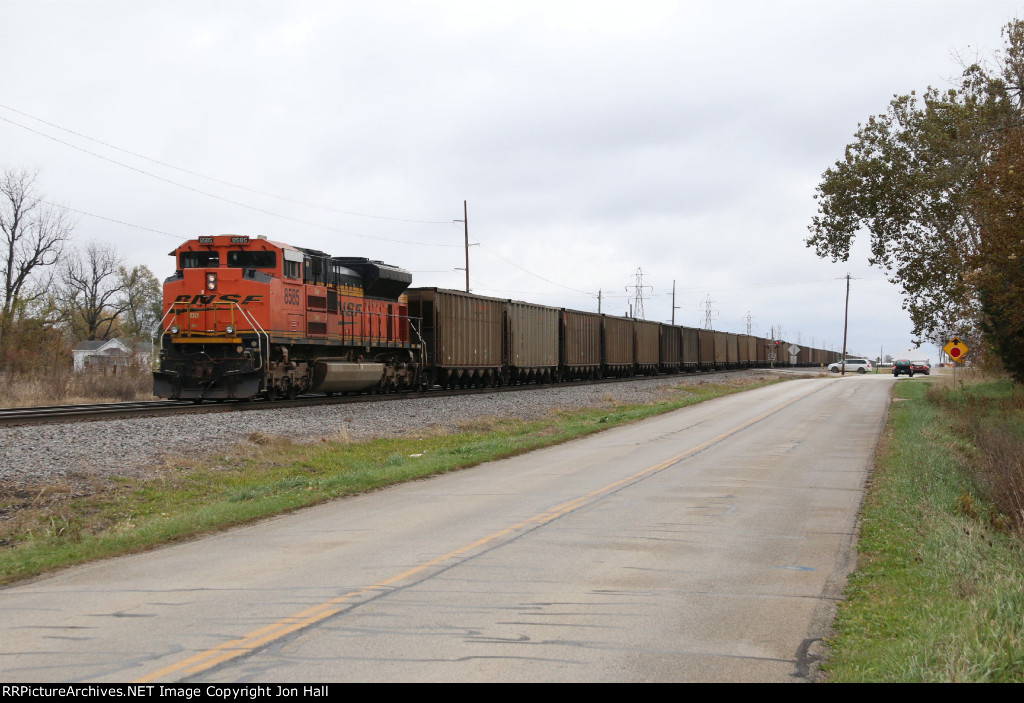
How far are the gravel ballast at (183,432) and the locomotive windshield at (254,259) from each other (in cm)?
427

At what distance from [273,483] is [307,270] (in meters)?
12.5

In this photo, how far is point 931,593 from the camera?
7168mm

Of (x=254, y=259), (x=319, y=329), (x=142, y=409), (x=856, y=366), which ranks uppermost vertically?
(x=254, y=259)

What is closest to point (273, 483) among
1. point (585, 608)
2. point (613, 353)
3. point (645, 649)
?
point (585, 608)

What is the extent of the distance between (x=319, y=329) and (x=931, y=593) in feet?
70.5

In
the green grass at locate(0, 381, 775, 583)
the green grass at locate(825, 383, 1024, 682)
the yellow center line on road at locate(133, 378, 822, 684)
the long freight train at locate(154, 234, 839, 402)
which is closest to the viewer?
Answer: the green grass at locate(825, 383, 1024, 682)

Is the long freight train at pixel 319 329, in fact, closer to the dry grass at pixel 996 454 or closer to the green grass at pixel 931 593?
the green grass at pixel 931 593

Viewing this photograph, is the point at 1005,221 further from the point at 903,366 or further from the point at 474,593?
the point at 903,366

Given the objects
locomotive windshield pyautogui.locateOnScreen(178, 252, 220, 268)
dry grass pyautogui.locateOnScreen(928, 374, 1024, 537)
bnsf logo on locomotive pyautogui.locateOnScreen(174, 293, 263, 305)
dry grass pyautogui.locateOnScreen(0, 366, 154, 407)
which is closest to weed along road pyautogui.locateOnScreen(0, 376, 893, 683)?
dry grass pyautogui.locateOnScreen(928, 374, 1024, 537)

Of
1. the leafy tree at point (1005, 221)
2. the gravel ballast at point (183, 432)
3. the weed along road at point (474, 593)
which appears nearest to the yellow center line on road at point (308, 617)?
the weed along road at point (474, 593)

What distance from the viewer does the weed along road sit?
5480 mm

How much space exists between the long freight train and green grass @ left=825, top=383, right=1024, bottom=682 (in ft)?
53.9

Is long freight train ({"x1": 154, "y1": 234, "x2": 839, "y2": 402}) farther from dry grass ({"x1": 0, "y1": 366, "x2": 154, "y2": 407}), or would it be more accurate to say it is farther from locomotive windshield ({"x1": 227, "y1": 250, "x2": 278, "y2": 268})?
dry grass ({"x1": 0, "y1": 366, "x2": 154, "y2": 407})

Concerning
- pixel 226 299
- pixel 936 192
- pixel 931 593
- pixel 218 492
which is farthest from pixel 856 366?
pixel 931 593
